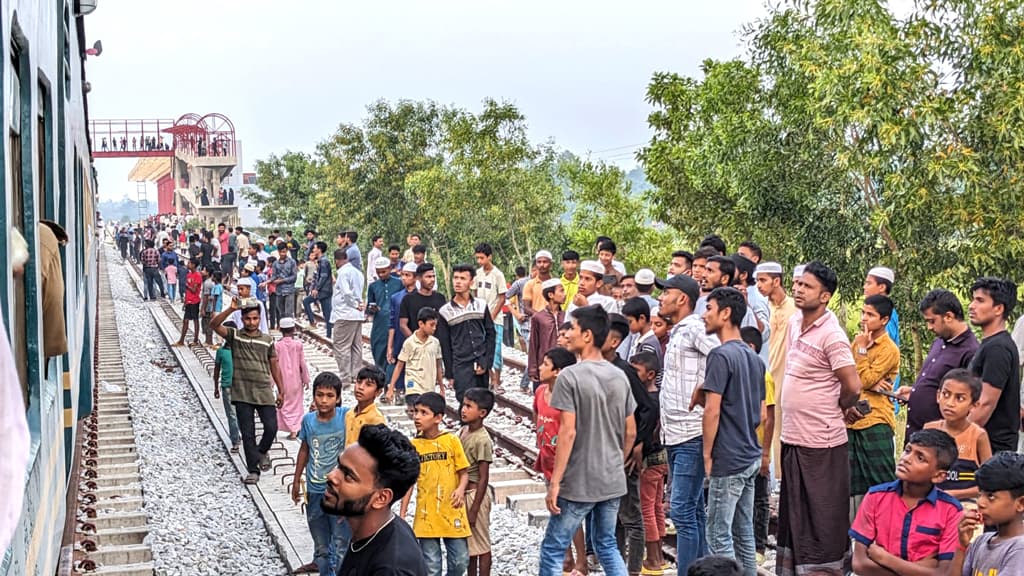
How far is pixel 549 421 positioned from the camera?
22.5 ft

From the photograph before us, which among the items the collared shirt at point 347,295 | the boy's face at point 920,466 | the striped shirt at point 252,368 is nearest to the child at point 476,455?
the boy's face at point 920,466

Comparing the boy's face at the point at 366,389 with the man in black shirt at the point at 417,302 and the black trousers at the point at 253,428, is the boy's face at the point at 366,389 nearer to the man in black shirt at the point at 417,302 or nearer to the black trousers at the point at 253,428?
the black trousers at the point at 253,428

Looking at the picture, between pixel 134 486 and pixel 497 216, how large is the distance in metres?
16.1

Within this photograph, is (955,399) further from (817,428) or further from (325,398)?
(325,398)

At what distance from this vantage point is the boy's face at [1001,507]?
461 centimetres

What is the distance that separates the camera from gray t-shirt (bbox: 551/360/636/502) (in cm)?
620

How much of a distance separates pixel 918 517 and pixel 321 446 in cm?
365

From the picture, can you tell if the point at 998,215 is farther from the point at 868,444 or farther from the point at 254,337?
the point at 254,337

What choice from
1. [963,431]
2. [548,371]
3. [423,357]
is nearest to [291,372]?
[423,357]

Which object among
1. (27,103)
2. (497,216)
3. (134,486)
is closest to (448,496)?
(27,103)

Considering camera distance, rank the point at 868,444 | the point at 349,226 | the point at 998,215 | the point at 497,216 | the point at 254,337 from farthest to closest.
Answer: the point at 349,226, the point at 497,216, the point at 998,215, the point at 254,337, the point at 868,444

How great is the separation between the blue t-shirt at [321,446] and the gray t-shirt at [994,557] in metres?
3.81

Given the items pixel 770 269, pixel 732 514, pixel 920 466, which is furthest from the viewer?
pixel 770 269

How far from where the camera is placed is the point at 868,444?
23.0 ft
